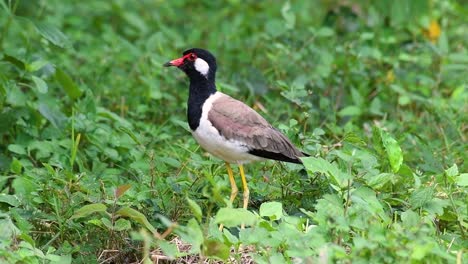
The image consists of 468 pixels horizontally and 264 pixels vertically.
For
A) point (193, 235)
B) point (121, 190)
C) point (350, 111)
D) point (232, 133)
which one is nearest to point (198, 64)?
point (232, 133)

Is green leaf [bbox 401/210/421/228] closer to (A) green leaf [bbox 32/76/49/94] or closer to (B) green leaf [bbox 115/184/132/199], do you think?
(B) green leaf [bbox 115/184/132/199]

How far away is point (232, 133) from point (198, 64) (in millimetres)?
499

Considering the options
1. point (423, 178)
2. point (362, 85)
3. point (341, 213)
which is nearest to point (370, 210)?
point (341, 213)

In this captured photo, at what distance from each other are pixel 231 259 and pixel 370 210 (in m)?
0.66

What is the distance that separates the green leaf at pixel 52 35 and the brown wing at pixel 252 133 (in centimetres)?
133

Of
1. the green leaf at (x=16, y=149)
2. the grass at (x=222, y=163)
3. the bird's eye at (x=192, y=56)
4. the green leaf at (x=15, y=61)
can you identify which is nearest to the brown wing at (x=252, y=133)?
the grass at (x=222, y=163)

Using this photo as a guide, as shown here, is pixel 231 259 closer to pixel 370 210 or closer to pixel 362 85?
pixel 370 210

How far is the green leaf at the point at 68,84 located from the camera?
615 centimetres

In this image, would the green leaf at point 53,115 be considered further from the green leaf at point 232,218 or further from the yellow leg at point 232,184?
the green leaf at point 232,218

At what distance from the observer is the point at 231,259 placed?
444 cm

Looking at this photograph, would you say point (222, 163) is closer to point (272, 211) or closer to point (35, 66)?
point (272, 211)

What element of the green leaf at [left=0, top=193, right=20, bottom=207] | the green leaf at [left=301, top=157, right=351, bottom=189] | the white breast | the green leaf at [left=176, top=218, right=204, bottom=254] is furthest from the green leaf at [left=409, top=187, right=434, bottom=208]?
the green leaf at [left=0, top=193, right=20, bottom=207]

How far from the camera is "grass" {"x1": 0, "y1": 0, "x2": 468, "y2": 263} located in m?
4.27

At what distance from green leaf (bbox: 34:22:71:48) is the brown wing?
1.33m
